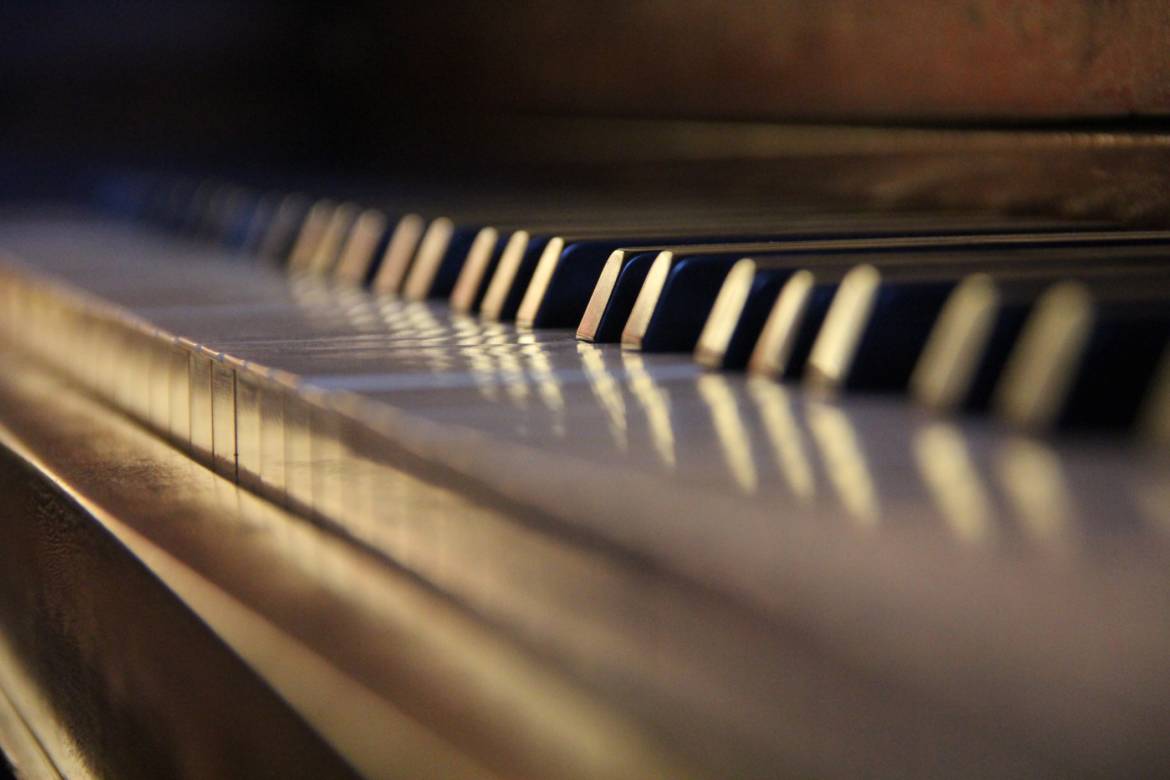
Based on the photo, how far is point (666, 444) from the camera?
63 cm

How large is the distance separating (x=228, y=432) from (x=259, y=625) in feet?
0.58

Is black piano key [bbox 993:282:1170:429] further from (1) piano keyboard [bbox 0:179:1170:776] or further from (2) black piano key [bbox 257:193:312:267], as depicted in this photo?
(2) black piano key [bbox 257:193:312:267]

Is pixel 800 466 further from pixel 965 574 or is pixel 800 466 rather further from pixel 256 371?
pixel 256 371

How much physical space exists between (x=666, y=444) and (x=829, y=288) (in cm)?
19

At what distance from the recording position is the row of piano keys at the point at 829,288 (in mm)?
609

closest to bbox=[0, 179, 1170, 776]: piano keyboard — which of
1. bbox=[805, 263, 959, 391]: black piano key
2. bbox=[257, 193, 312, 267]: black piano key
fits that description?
→ bbox=[805, 263, 959, 391]: black piano key

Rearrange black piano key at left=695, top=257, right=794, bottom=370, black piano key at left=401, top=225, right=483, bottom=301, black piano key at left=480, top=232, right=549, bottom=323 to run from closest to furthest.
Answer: black piano key at left=695, top=257, right=794, bottom=370 < black piano key at left=480, top=232, right=549, bottom=323 < black piano key at left=401, top=225, right=483, bottom=301

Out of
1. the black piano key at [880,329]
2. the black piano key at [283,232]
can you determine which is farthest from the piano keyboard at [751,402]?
Answer: the black piano key at [283,232]

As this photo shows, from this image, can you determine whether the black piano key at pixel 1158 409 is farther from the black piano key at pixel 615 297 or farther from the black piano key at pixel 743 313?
the black piano key at pixel 615 297

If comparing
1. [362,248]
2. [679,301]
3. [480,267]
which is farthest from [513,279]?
[362,248]

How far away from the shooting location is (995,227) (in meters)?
1.09

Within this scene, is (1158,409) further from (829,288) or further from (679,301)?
(679,301)

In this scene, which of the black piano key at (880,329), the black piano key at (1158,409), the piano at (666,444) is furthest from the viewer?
the black piano key at (880,329)

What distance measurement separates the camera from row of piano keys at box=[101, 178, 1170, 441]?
609 mm
